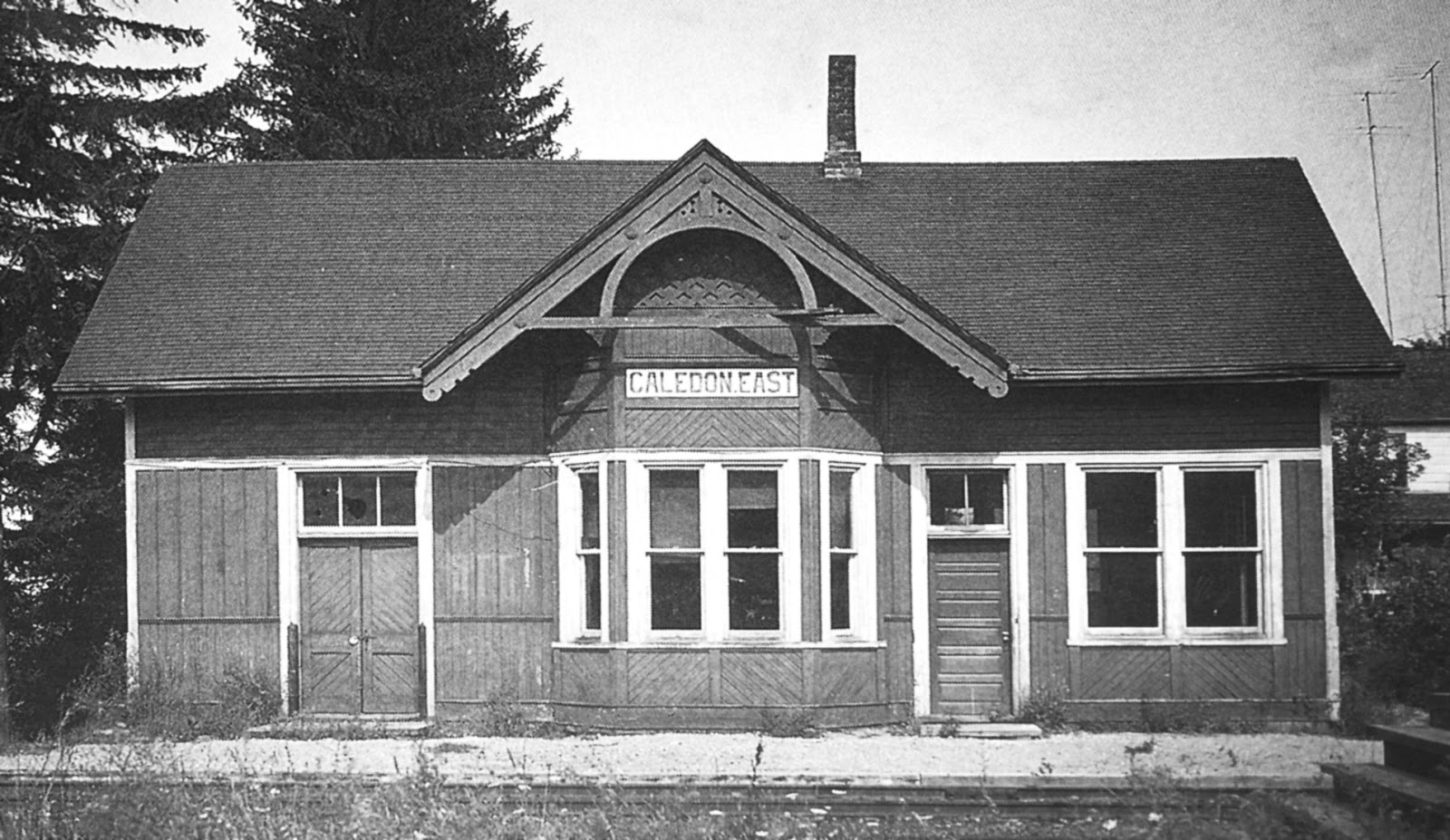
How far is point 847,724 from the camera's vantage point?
1694 centimetres

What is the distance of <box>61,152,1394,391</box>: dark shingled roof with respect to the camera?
17.9 meters

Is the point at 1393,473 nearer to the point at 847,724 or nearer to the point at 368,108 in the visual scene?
the point at 847,724

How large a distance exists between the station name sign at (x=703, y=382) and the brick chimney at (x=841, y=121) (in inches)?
212

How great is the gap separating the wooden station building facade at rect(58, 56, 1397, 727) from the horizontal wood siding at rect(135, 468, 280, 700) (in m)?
0.03

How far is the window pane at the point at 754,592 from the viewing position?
17.0 metres

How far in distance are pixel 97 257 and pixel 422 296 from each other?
4.70m

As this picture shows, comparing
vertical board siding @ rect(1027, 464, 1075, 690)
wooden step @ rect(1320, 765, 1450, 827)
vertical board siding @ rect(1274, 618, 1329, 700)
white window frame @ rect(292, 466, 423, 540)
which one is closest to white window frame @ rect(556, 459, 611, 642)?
white window frame @ rect(292, 466, 423, 540)

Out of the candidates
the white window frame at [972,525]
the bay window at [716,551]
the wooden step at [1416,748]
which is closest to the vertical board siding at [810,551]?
the bay window at [716,551]

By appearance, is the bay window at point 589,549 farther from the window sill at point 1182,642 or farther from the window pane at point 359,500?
the window sill at point 1182,642

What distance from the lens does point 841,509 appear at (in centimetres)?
1742

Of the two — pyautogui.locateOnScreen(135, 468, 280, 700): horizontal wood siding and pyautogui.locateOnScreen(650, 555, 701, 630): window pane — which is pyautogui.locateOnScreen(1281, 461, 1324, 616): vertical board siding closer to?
pyautogui.locateOnScreen(650, 555, 701, 630): window pane

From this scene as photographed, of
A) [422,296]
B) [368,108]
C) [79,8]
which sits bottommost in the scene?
[422,296]

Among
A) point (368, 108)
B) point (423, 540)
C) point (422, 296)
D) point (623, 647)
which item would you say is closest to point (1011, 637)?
point (623, 647)

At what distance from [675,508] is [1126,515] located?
16.8 feet
